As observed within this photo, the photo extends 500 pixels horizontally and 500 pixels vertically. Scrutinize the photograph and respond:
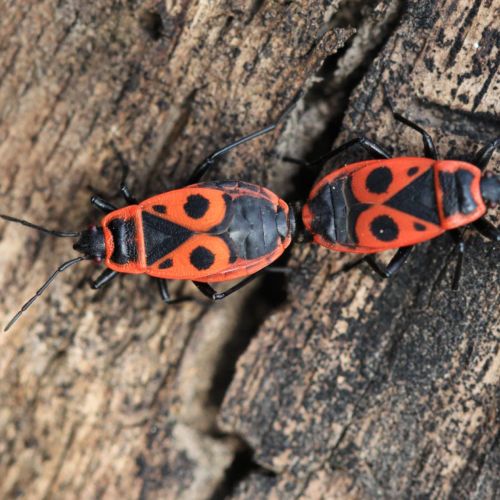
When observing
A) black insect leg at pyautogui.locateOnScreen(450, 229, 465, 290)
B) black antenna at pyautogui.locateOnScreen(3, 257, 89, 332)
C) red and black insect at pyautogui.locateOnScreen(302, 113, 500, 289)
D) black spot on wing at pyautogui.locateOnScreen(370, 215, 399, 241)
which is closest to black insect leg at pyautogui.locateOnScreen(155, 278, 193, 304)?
black antenna at pyautogui.locateOnScreen(3, 257, 89, 332)

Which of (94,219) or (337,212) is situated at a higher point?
(337,212)

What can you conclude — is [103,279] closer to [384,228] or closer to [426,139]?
[384,228]

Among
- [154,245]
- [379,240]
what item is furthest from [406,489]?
[154,245]

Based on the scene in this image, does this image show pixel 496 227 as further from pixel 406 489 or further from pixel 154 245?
pixel 154 245

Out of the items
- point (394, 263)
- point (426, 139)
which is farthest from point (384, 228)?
point (426, 139)

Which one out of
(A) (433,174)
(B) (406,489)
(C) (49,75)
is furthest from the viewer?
(C) (49,75)
